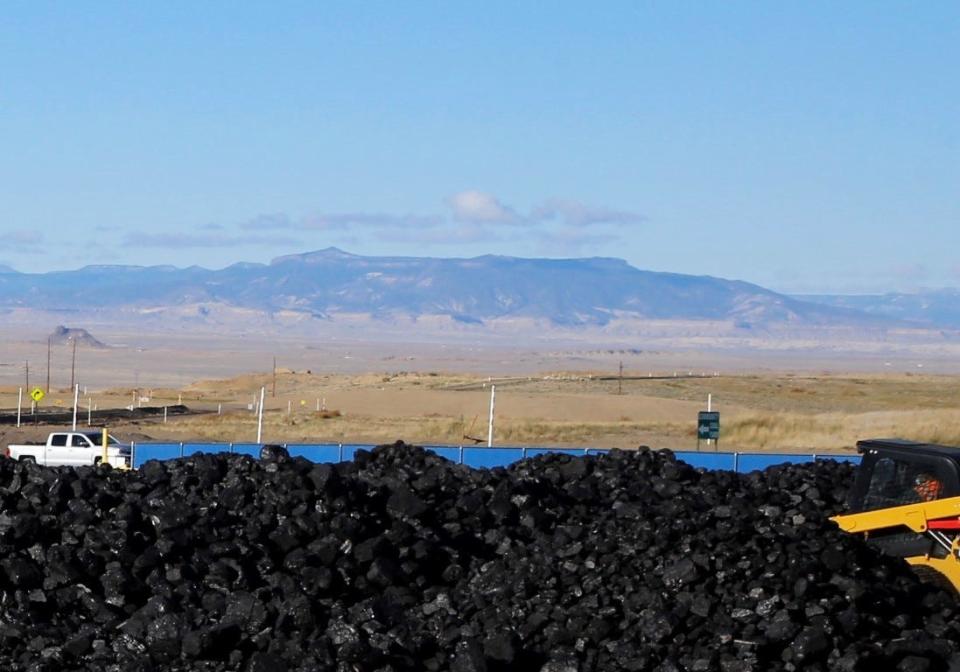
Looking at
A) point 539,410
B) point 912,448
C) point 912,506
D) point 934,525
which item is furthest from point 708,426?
point 539,410

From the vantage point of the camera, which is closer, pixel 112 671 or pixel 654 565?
pixel 112 671

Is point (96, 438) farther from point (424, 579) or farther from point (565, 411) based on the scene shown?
point (565, 411)

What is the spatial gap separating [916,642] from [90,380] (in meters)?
127

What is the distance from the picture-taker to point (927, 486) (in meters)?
14.2

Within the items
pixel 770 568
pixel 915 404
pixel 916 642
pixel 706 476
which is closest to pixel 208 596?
pixel 770 568

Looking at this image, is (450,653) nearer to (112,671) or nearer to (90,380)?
(112,671)

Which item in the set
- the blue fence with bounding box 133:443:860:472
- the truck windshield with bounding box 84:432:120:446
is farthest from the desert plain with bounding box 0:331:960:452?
the blue fence with bounding box 133:443:860:472

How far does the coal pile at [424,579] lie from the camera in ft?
40.3

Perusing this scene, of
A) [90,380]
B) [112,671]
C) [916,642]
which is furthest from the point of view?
[90,380]

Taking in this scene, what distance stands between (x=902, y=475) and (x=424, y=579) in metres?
4.61

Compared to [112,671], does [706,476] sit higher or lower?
higher

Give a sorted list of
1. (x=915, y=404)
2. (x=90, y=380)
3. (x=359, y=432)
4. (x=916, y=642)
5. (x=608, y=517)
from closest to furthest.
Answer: (x=916, y=642)
(x=608, y=517)
(x=359, y=432)
(x=915, y=404)
(x=90, y=380)

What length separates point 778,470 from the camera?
1898 cm

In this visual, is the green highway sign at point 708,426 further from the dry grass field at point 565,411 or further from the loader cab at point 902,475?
the loader cab at point 902,475
